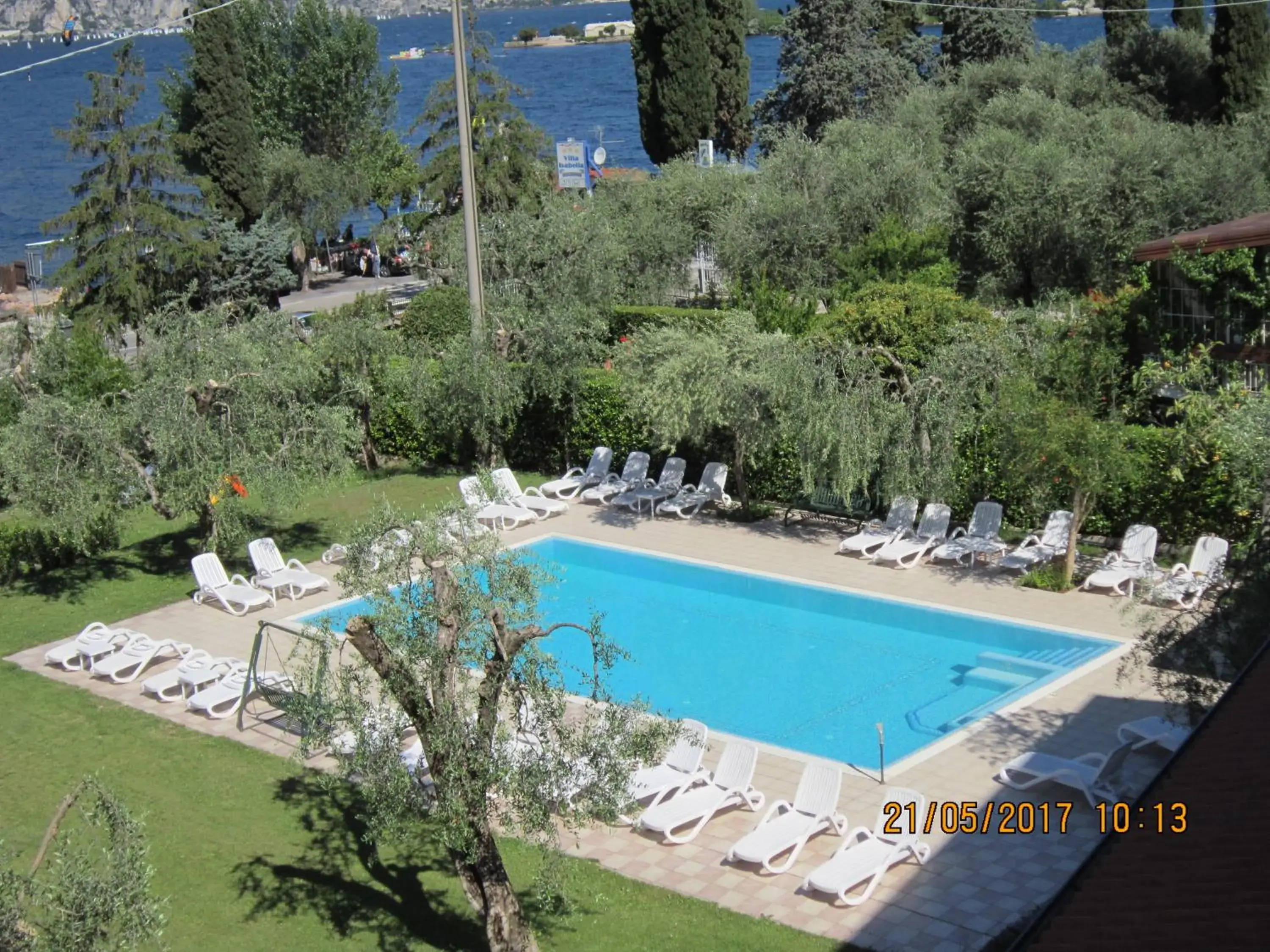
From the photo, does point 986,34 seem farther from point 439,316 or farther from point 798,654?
point 798,654

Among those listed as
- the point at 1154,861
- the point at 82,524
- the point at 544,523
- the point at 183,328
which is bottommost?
the point at 544,523

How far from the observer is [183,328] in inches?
760

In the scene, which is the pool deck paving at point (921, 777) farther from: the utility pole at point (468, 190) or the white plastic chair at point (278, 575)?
the utility pole at point (468, 190)

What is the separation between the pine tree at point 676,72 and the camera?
45.0 metres

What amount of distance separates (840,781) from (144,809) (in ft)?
22.1

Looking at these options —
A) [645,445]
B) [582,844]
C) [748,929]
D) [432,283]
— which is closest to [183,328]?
[645,445]

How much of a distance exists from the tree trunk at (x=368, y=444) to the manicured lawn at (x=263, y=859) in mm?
9588

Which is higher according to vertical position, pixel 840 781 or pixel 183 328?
pixel 183 328

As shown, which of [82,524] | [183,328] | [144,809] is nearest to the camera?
Result: [144,809]

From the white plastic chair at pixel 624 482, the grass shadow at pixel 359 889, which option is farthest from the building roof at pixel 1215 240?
the grass shadow at pixel 359 889

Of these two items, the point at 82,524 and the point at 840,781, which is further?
the point at 82,524

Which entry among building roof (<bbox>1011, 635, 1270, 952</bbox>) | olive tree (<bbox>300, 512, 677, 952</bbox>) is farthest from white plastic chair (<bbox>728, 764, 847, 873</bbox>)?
building roof (<bbox>1011, 635, 1270, 952</bbox>)

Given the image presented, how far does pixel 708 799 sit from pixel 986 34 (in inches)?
1935

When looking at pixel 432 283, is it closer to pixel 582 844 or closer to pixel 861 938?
pixel 582 844
